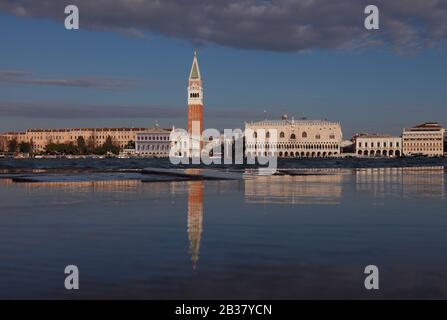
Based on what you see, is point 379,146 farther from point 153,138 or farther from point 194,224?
point 194,224

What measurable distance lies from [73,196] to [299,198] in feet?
23.3

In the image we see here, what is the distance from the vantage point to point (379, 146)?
178875mm

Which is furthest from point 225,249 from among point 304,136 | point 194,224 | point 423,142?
point 423,142

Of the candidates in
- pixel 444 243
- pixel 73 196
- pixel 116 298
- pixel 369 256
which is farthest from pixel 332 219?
pixel 73 196

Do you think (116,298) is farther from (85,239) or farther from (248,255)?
(85,239)

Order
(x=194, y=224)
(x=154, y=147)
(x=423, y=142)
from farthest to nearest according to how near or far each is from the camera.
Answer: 1. (x=423, y=142)
2. (x=154, y=147)
3. (x=194, y=224)

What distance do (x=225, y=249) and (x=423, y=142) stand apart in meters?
185

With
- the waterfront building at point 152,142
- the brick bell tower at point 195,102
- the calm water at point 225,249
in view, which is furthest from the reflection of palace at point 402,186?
the waterfront building at point 152,142

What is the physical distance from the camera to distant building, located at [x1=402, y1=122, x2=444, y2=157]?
182387mm

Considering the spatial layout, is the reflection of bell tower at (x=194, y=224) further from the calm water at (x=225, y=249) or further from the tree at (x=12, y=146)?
the tree at (x=12, y=146)

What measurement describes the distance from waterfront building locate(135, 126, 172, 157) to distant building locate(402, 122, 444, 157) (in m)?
70.8

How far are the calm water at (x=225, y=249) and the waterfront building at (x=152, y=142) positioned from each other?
161 m

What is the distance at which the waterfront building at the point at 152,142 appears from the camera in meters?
176

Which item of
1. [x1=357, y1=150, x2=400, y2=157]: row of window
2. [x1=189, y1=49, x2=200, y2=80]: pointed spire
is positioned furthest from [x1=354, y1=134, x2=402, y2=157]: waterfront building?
Answer: [x1=189, y1=49, x2=200, y2=80]: pointed spire
